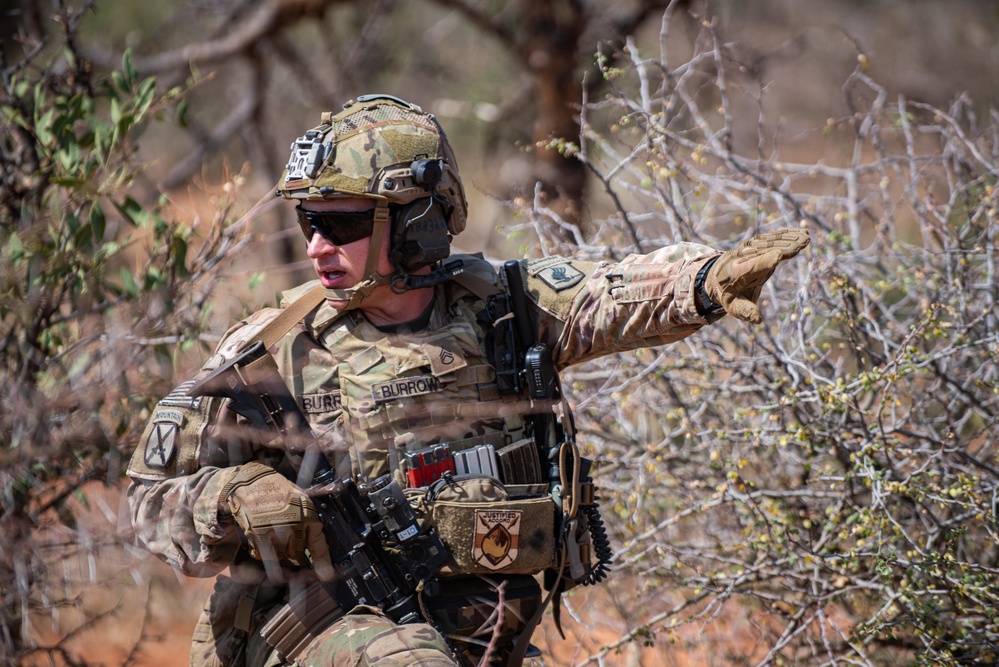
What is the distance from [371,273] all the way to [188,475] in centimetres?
76

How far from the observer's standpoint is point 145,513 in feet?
9.25

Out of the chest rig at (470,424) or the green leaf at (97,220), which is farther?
the green leaf at (97,220)

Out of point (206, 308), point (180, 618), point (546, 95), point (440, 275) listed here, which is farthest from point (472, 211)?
point (440, 275)

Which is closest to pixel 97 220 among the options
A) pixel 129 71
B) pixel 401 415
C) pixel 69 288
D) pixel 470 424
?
pixel 69 288

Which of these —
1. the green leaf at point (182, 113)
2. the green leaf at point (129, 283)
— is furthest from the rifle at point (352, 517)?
the green leaf at point (182, 113)

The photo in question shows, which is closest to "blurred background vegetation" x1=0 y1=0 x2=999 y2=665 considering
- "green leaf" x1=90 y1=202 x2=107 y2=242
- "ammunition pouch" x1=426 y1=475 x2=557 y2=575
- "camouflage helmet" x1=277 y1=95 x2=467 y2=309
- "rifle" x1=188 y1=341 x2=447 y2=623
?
"green leaf" x1=90 y1=202 x2=107 y2=242

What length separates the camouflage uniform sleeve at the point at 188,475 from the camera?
275 centimetres

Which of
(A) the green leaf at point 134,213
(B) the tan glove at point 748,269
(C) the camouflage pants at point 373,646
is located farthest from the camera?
(A) the green leaf at point 134,213

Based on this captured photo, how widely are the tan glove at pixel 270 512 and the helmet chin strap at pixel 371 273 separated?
0.54 m

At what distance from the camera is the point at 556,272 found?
10.0ft

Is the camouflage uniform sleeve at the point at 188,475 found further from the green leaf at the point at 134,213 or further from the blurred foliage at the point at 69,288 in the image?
the green leaf at the point at 134,213

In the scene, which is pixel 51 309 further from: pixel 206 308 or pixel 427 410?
pixel 427 410

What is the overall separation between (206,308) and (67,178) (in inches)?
30.4

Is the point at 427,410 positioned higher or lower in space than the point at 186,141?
higher
